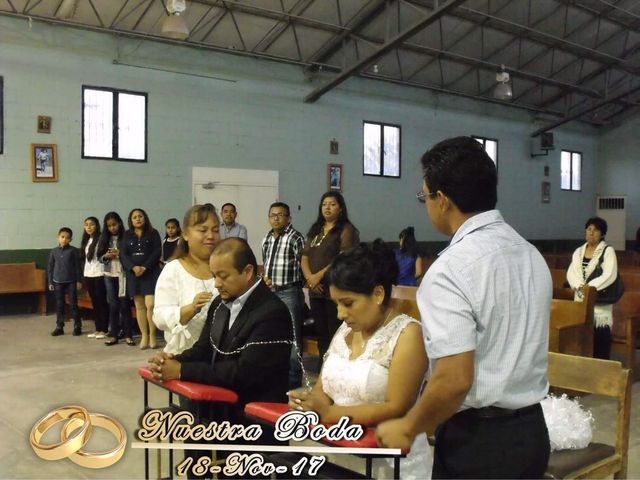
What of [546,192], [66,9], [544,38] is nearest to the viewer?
[66,9]

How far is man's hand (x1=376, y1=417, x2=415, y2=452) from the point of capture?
1438 millimetres

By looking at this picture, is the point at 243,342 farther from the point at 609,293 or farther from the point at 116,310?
the point at 116,310

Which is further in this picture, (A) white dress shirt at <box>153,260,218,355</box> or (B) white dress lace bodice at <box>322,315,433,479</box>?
(A) white dress shirt at <box>153,260,218,355</box>

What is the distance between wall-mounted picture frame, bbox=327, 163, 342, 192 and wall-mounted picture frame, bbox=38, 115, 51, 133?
480 centimetres

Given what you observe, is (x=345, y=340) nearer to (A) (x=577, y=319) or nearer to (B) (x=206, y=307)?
(B) (x=206, y=307)

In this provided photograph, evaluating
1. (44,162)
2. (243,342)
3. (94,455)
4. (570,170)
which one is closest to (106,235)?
(44,162)

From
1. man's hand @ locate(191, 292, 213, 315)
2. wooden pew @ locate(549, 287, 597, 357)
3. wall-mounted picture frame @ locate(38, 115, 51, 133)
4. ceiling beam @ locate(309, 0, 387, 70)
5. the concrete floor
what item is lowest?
the concrete floor

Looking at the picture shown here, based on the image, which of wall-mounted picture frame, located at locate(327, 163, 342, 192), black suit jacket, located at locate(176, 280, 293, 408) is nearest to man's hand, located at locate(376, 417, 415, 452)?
black suit jacket, located at locate(176, 280, 293, 408)

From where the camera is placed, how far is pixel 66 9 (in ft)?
28.4

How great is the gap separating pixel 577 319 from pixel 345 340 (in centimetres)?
305

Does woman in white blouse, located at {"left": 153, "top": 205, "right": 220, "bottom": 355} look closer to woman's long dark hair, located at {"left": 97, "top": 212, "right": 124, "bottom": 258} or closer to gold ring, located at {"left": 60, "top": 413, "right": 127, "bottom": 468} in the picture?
gold ring, located at {"left": 60, "top": 413, "right": 127, "bottom": 468}

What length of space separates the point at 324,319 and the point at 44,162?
5.67m

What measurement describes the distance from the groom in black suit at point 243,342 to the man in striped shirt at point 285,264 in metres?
2.67

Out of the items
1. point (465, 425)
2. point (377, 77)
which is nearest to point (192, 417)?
point (465, 425)
